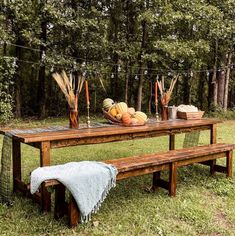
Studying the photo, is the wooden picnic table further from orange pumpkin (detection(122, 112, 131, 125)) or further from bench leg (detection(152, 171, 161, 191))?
bench leg (detection(152, 171, 161, 191))

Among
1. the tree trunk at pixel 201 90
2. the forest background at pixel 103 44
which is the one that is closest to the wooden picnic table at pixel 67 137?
the forest background at pixel 103 44

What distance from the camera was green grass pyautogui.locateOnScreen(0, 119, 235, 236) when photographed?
2816 mm

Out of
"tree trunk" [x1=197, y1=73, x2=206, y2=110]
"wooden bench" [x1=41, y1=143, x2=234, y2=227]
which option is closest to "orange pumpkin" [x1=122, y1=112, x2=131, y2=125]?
"wooden bench" [x1=41, y1=143, x2=234, y2=227]

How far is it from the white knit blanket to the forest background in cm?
704

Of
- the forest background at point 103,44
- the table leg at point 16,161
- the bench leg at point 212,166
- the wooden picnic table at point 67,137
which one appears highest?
the forest background at point 103,44

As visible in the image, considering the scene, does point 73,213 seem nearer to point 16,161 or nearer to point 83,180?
point 83,180

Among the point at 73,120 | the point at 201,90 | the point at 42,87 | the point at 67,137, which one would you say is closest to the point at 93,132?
the point at 67,137

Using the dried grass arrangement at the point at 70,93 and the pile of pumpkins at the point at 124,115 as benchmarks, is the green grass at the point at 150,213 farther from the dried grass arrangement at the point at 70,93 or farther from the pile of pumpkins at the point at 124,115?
the dried grass arrangement at the point at 70,93

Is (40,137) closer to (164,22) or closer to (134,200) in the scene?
(134,200)

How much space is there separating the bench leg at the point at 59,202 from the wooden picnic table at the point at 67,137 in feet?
0.54

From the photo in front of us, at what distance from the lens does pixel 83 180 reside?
277 centimetres

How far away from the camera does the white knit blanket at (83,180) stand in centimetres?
269

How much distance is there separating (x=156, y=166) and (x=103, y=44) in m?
8.63

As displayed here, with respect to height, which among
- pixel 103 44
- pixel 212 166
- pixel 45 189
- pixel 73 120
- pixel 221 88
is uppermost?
pixel 103 44
